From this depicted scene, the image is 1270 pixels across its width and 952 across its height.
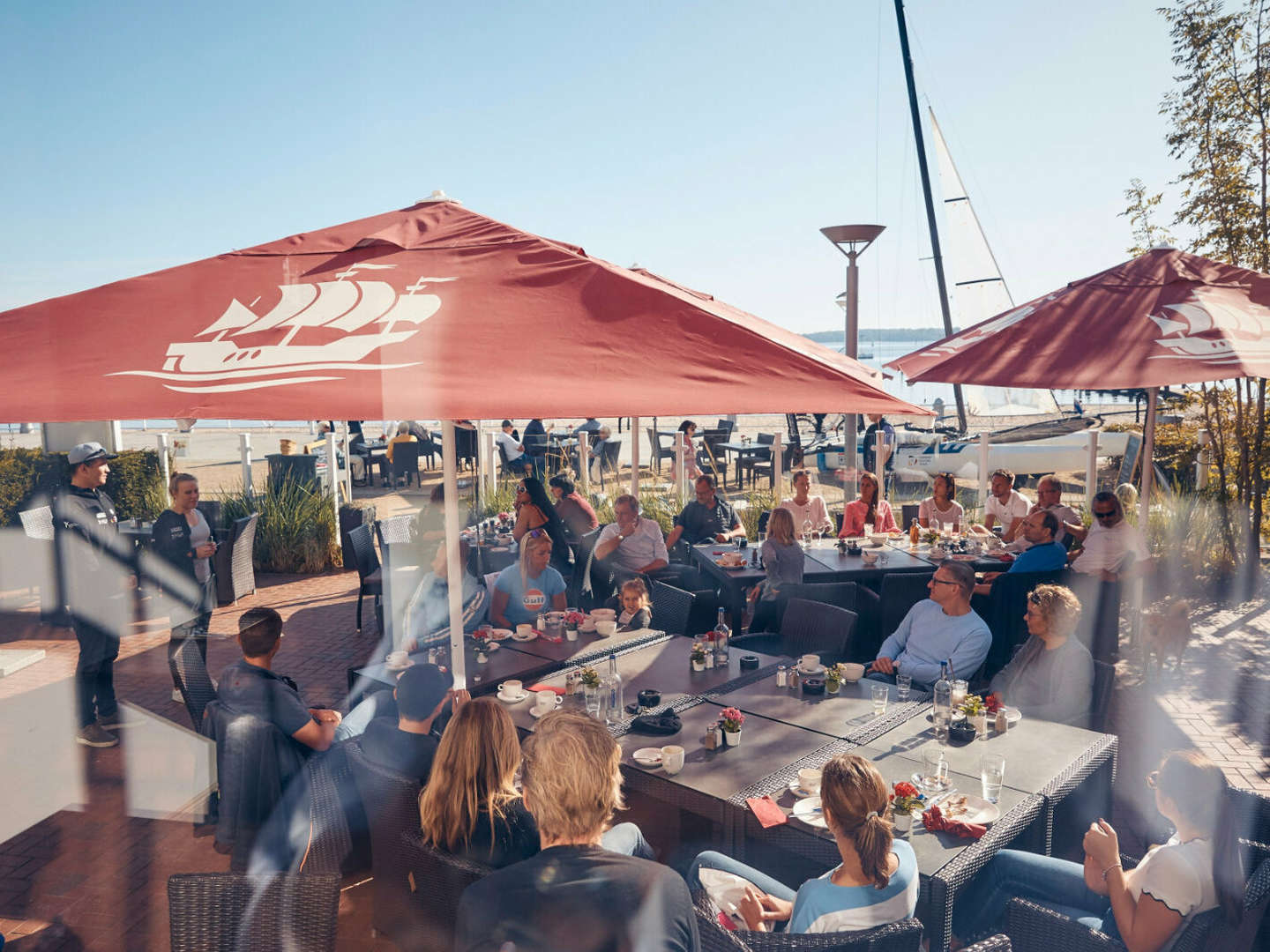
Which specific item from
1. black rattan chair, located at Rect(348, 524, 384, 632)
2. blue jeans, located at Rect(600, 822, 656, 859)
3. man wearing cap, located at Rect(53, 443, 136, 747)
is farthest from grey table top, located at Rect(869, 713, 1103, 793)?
black rattan chair, located at Rect(348, 524, 384, 632)

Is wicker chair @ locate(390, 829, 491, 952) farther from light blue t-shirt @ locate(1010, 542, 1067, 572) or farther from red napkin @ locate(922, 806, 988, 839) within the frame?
light blue t-shirt @ locate(1010, 542, 1067, 572)

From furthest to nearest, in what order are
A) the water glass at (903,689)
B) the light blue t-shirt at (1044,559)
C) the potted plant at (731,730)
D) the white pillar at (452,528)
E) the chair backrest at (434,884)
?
the light blue t-shirt at (1044,559), the water glass at (903,689), the potted plant at (731,730), the white pillar at (452,528), the chair backrest at (434,884)

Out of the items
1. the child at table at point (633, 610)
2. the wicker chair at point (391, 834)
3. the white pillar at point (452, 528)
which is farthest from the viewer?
the child at table at point (633, 610)

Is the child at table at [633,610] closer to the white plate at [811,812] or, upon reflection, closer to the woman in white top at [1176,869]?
the white plate at [811,812]

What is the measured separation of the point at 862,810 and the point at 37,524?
28.8ft

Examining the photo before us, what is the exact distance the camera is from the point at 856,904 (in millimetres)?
2742

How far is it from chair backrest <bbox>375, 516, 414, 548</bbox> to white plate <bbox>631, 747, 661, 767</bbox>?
553 cm

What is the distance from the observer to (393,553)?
9.23 metres

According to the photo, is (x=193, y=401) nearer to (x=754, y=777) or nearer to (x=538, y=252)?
(x=538, y=252)

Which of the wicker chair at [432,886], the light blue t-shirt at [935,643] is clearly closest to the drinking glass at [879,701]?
the light blue t-shirt at [935,643]

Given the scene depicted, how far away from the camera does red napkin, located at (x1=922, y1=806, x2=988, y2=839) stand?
320cm

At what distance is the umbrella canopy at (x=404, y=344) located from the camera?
2.33m

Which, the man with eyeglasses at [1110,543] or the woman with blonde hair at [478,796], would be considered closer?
the woman with blonde hair at [478,796]

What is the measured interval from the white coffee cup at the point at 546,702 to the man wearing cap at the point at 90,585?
353 centimetres
